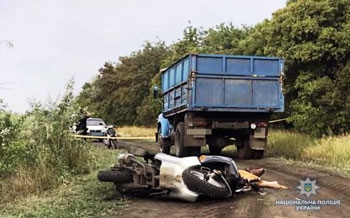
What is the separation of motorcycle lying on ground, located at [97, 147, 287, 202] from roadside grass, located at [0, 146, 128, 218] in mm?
388

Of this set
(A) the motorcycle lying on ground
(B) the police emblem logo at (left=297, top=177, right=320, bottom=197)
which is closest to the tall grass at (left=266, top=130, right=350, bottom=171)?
(B) the police emblem logo at (left=297, top=177, right=320, bottom=197)

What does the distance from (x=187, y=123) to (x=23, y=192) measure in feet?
21.6

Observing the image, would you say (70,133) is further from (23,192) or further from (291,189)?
(291,189)

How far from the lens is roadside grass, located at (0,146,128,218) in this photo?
820 cm

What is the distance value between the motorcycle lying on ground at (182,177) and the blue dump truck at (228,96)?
6.10 m

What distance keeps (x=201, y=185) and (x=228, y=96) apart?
7.57 meters

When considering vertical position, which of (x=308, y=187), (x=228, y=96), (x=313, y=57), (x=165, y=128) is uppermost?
(x=313, y=57)

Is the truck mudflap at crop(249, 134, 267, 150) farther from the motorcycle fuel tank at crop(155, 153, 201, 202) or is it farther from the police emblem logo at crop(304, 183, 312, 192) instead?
the motorcycle fuel tank at crop(155, 153, 201, 202)

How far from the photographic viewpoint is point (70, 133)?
12.8 metres

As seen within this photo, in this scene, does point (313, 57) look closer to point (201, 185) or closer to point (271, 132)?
point (271, 132)

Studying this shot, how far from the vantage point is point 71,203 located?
29.2 feet

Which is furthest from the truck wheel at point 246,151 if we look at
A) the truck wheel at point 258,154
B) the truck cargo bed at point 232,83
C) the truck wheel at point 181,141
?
the truck wheel at point 181,141

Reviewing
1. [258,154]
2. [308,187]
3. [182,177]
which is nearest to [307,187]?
[308,187]

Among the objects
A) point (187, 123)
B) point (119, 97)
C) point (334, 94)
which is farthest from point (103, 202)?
point (119, 97)
